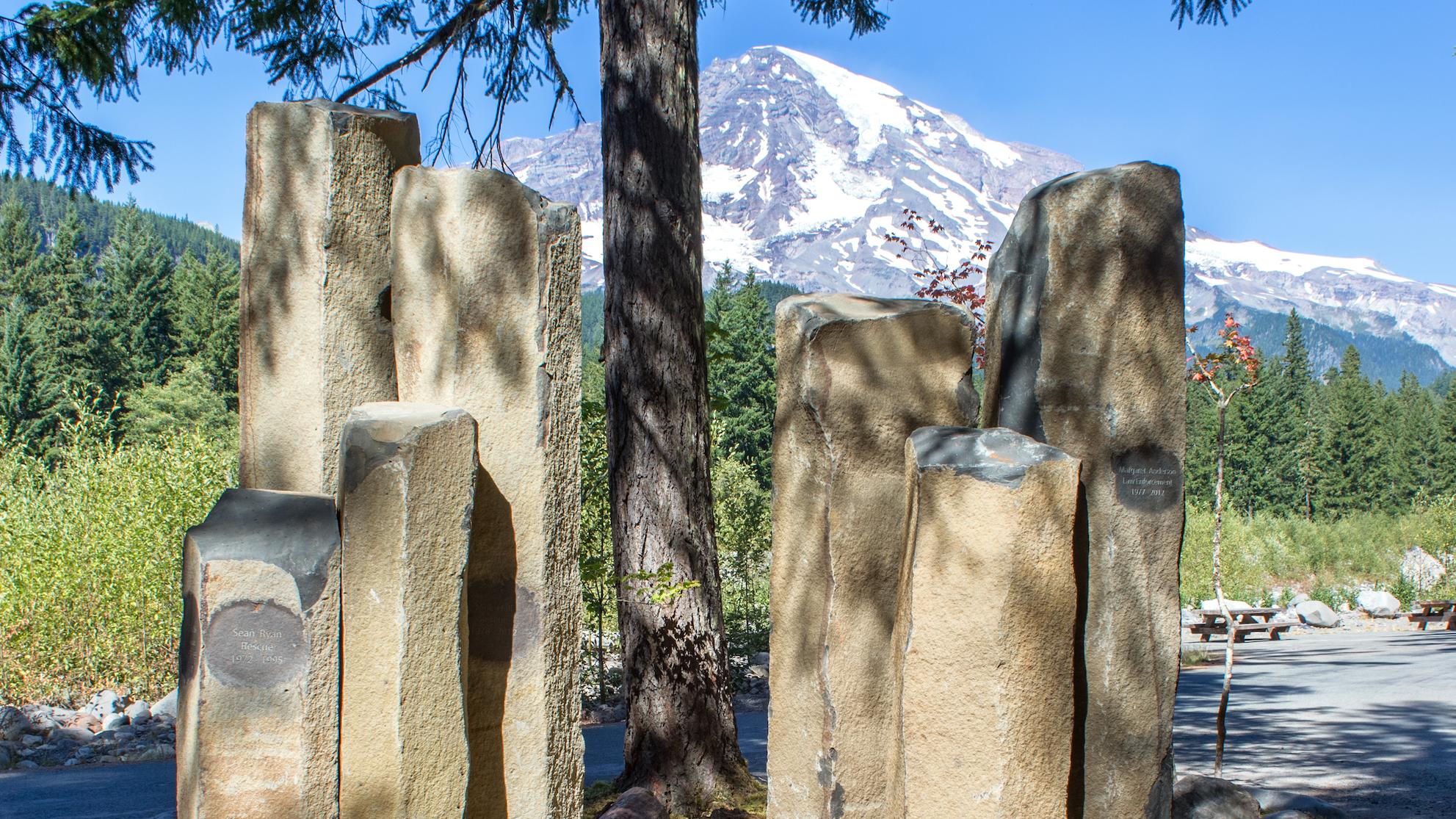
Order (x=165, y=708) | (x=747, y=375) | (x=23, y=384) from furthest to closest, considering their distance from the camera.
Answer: (x=747, y=375) → (x=23, y=384) → (x=165, y=708)

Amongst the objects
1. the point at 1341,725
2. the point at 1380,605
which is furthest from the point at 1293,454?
the point at 1341,725

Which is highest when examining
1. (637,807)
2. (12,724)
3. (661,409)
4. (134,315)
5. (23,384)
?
(134,315)

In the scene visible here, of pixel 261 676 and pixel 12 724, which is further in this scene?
pixel 12 724

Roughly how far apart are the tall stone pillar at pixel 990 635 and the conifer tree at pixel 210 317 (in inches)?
1371

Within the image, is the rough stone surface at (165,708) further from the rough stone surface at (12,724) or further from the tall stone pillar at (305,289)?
the tall stone pillar at (305,289)

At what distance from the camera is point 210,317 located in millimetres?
38500

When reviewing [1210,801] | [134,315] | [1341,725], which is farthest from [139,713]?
[134,315]

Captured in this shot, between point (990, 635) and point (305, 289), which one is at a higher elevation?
point (305, 289)

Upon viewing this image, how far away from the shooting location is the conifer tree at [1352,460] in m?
47.2

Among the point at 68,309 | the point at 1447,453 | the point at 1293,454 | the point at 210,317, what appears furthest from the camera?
the point at 1293,454

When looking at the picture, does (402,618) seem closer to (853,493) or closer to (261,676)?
(261,676)

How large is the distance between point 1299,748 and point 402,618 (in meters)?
6.79

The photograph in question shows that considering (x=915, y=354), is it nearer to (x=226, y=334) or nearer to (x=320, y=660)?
(x=320, y=660)

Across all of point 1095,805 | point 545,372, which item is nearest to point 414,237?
point 545,372
